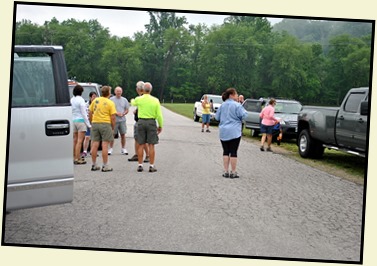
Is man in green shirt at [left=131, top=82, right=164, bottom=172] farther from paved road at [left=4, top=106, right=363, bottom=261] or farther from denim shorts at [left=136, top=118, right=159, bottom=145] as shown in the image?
paved road at [left=4, top=106, right=363, bottom=261]

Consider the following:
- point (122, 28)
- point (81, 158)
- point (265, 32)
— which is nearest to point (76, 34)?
point (122, 28)

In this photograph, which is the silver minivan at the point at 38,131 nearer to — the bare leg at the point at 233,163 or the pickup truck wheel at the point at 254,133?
the bare leg at the point at 233,163

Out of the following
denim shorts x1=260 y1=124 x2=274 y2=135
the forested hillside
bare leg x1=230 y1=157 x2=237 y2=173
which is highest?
the forested hillside


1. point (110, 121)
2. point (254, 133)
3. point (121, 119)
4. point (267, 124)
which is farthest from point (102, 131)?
point (267, 124)

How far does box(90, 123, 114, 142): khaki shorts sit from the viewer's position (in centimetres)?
825

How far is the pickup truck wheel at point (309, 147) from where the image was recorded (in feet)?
32.7

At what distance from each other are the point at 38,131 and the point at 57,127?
162 mm

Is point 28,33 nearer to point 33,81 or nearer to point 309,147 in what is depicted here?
point 33,81

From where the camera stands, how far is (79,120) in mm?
8586

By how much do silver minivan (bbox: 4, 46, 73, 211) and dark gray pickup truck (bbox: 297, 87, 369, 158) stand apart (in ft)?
10.1

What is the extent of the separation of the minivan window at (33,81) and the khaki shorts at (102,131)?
393 cm

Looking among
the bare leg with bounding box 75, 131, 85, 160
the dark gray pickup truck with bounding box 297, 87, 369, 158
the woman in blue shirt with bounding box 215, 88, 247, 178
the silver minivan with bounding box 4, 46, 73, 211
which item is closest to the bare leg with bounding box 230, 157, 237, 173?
the woman in blue shirt with bounding box 215, 88, 247, 178

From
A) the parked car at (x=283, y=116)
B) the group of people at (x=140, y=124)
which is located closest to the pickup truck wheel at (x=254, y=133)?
the parked car at (x=283, y=116)

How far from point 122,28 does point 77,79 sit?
0.98 metres
